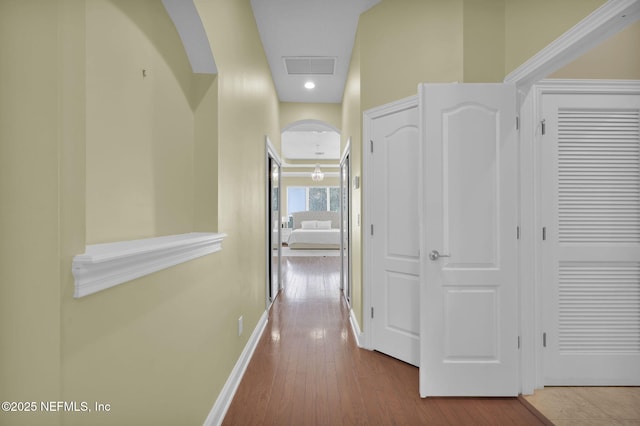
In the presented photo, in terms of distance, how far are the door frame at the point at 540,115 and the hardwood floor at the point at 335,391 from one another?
0.46 meters

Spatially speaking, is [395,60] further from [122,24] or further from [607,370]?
[607,370]

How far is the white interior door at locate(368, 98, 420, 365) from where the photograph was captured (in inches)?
96.7

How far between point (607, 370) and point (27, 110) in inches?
132

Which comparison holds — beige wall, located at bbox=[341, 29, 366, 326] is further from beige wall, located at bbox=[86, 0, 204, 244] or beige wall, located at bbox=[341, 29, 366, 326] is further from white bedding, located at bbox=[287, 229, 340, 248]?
white bedding, located at bbox=[287, 229, 340, 248]

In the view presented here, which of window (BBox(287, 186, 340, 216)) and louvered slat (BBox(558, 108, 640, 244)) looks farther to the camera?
window (BBox(287, 186, 340, 216))

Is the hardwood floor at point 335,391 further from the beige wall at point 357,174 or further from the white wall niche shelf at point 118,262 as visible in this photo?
the white wall niche shelf at point 118,262

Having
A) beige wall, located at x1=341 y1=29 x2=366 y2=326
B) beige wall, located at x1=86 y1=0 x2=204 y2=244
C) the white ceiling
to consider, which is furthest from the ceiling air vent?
beige wall, located at x1=86 y1=0 x2=204 y2=244

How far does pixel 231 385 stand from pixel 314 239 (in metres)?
6.73

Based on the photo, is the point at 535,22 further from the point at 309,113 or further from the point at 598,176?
the point at 309,113

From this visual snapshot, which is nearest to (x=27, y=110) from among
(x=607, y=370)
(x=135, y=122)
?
(x=135, y=122)

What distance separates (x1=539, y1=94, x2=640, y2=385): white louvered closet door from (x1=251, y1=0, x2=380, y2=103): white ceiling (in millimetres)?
1933

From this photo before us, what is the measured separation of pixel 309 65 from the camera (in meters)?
3.81

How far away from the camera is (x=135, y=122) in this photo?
4.16ft

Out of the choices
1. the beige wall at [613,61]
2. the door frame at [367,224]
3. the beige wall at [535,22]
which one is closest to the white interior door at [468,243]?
the beige wall at [535,22]
